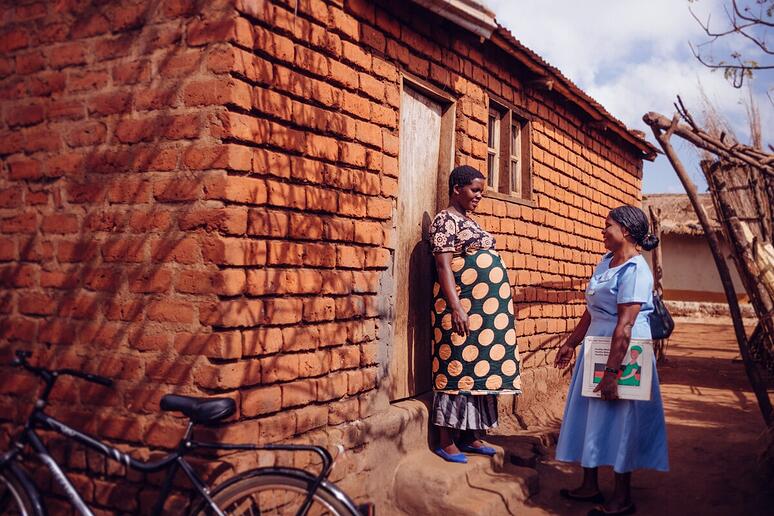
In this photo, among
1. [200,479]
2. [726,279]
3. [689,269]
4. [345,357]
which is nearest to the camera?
[200,479]

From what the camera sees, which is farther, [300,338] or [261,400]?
[300,338]

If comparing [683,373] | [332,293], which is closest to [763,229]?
[683,373]

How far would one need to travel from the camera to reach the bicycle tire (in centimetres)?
255

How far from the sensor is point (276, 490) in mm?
2635

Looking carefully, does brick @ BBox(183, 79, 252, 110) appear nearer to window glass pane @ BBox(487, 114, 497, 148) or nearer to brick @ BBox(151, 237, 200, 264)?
brick @ BBox(151, 237, 200, 264)

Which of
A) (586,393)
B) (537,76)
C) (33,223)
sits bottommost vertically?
(586,393)

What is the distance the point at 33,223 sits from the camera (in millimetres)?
3525

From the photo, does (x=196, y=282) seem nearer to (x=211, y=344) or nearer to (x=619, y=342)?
(x=211, y=344)

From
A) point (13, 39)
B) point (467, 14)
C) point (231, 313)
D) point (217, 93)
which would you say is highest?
point (467, 14)

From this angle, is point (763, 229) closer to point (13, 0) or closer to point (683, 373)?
point (683, 373)

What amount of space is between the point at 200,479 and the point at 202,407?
26 centimetres

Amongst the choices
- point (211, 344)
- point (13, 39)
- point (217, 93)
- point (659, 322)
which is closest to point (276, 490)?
point (211, 344)

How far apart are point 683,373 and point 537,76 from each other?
20.3 feet

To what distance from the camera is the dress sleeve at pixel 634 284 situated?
155 inches
